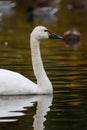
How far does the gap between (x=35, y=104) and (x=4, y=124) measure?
6.92 feet

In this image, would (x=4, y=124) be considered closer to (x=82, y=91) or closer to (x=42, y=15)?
(x=82, y=91)

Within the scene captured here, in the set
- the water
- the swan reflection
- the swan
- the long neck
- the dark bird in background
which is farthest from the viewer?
the dark bird in background

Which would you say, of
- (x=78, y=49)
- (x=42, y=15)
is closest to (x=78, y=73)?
(x=78, y=49)

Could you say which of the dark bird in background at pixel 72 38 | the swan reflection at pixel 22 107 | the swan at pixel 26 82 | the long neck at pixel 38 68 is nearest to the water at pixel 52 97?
the swan reflection at pixel 22 107

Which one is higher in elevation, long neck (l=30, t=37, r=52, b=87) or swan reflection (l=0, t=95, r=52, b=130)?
long neck (l=30, t=37, r=52, b=87)

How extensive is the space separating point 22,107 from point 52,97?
1379 millimetres

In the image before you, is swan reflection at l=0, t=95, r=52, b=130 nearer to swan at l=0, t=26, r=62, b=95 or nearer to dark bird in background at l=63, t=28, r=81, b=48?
swan at l=0, t=26, r=62, b=95

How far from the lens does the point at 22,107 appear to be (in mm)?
13156

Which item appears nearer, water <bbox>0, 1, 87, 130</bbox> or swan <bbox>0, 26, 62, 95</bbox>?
water <bbox>0, 1, 87, 130</bbox>

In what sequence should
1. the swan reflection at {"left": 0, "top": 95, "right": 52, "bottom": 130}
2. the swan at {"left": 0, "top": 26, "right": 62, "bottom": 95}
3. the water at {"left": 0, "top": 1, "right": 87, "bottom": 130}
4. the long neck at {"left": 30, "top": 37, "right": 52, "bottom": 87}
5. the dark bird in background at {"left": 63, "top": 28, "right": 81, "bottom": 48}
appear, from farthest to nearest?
the dark bird in background at {"left": 63, "top": 28, "right": 81, "bottom": 48} < the long neck at {"left": 30, "top": 37, "right": 52, "bottom": 87} < the swan at {"left": 0, "top": 26, "right": 62, "bottom": 95} < the swan reflection at {"left": 0, "top": 95, "right": 52, "bottom": 130} < the water at {"left": 0, "top": 1, "right": 87, "bottom": 130}

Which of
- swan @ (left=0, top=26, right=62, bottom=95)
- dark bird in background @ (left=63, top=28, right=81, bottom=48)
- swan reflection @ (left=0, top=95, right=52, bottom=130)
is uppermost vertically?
dark bird in background @ (left=63, top=28, right=81, bottom=48)

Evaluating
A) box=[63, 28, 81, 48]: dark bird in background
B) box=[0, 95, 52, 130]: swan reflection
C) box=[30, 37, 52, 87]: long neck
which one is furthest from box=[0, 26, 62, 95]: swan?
box=[63, 28, 81, 48]: dark bird in background

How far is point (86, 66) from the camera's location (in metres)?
19.1

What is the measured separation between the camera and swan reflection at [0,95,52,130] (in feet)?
39.1
